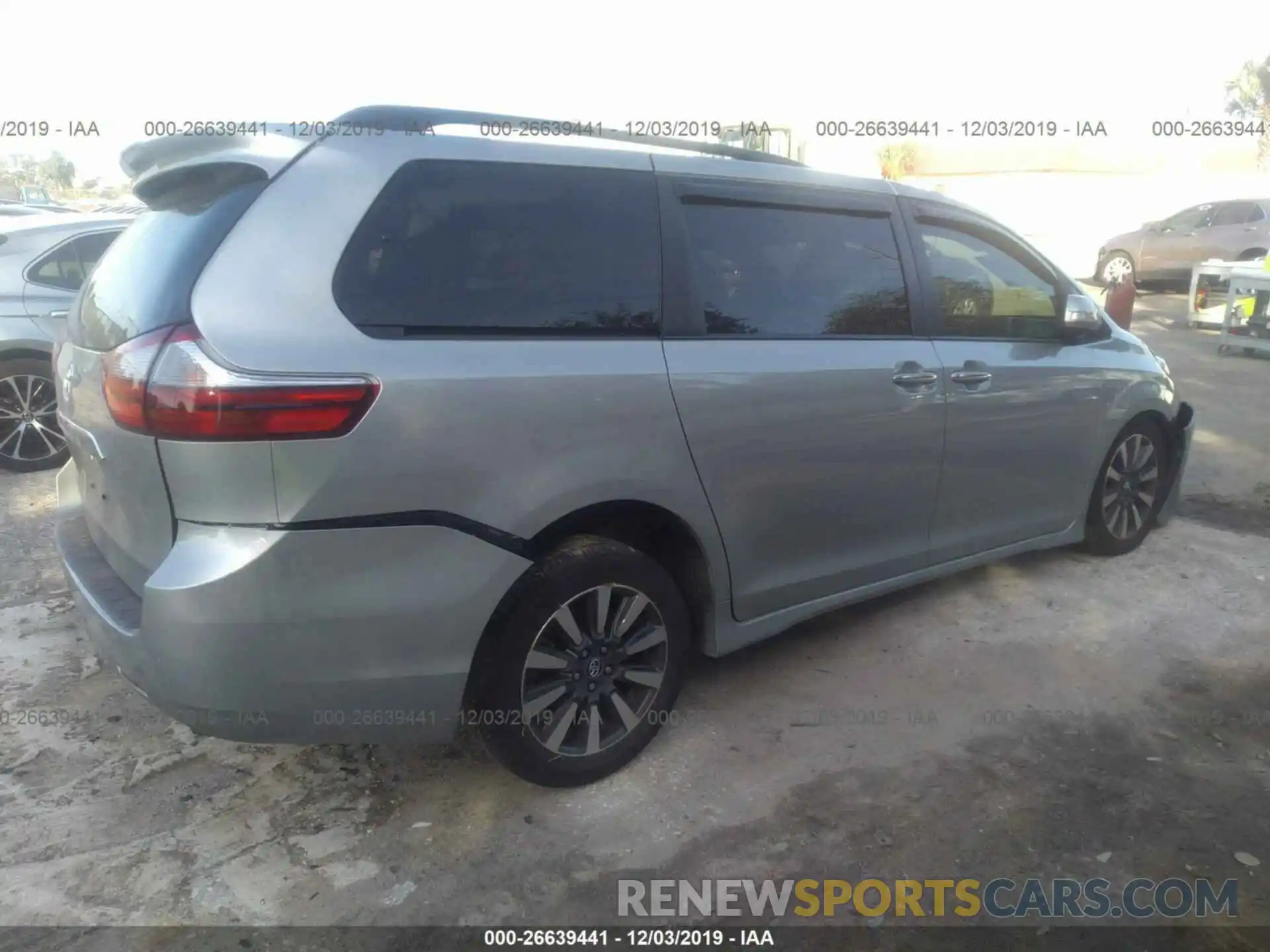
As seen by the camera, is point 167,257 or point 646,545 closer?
point 167,257

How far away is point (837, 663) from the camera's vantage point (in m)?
3.63

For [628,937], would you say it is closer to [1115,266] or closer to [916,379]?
[916,379]

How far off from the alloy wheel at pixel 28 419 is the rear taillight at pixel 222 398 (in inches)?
179

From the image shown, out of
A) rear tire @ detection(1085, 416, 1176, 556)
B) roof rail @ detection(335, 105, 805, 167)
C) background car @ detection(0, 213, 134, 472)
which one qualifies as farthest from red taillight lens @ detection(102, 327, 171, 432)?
background car @ detection(0, 213, 134, 472)

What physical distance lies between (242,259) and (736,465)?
1.51 m

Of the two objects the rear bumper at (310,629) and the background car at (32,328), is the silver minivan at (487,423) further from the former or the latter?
the background car at (32,328)

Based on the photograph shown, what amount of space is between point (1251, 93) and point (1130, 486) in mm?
44176

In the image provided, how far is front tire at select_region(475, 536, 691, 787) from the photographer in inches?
99.3

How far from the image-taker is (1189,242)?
16.0m

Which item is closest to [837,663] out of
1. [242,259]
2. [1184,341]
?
[242,259]

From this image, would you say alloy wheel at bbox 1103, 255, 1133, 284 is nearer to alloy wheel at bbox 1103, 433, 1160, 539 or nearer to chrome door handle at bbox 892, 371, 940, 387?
alloy wheel at bbox 1103, 433, 1160, 539

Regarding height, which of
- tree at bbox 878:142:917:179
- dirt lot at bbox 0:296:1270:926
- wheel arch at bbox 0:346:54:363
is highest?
tree at bbox 878:142:917:179

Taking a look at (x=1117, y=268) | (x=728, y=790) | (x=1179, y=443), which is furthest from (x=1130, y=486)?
(x=1117, y=268)

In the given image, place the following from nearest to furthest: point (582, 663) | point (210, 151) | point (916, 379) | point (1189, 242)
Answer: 1. point (210, 151)
2. point (582, 663)
3. point (916, 379)
4. point (1189, 242)
